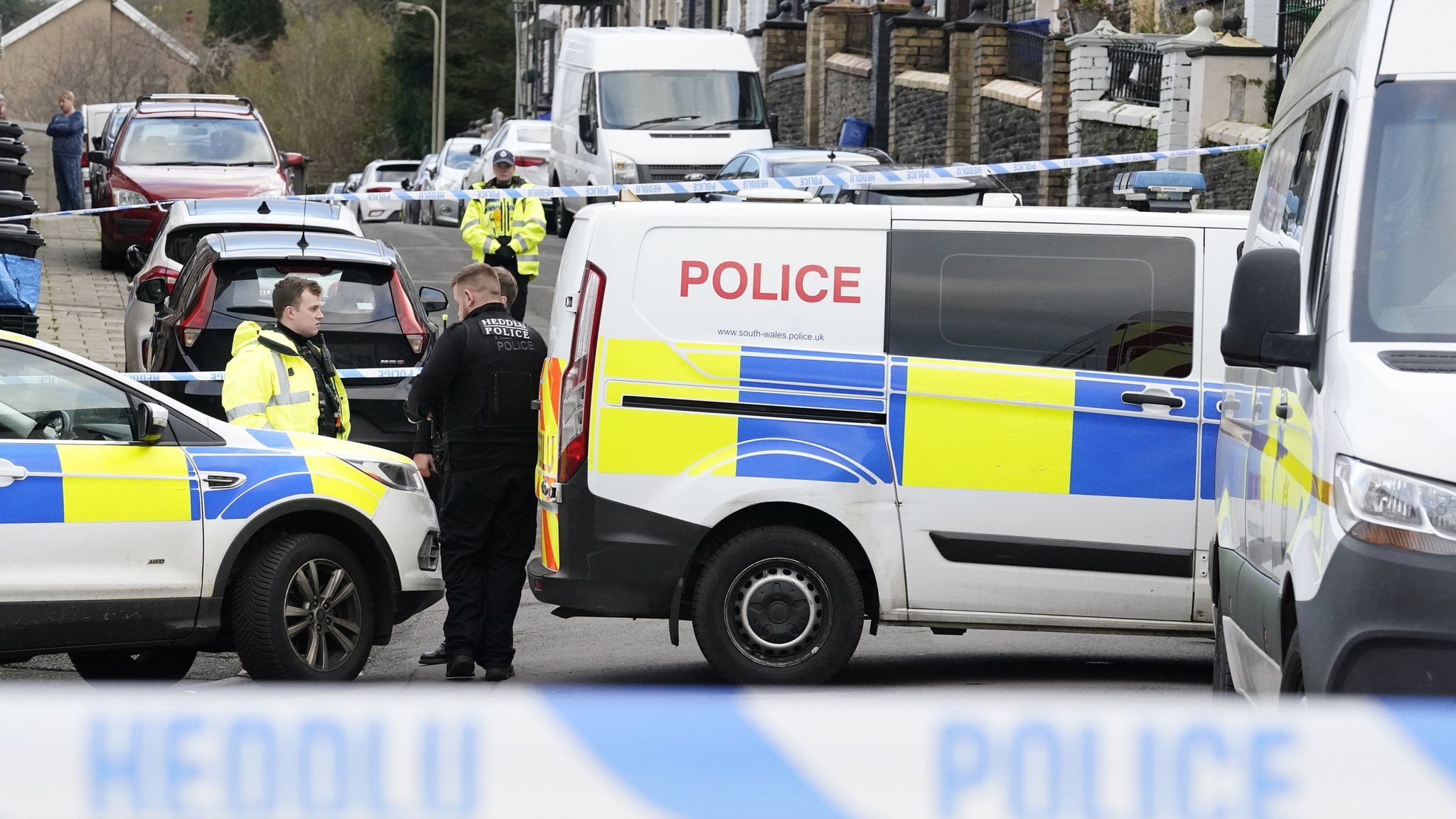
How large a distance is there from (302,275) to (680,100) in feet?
52.7

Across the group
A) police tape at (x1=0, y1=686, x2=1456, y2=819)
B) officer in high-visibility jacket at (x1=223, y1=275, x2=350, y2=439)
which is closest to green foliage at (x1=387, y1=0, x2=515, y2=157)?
officer in high-visibility jacket at (x1=223, y1=275, x2=350, y2=439)

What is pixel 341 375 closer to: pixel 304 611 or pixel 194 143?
pixel 304 611

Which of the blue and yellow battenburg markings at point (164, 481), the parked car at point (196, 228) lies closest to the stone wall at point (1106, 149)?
the parked car at point (196, 228)

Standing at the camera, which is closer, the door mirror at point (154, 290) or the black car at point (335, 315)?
the black car at point (335, 315)

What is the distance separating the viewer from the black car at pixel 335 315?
10.5m

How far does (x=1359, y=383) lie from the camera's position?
4039 millimetres

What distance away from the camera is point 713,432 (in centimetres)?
721

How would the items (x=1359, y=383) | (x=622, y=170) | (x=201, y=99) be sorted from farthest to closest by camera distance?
(x=622, y=170), (x=201, y=99), (x=1359, y=383)

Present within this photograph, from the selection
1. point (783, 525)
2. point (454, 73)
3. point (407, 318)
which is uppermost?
point (454, 73)

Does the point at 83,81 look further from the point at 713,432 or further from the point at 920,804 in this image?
the point at 920,804

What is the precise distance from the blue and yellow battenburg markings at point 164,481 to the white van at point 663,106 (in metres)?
17.8

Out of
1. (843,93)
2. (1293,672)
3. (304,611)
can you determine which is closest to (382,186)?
(843,93)

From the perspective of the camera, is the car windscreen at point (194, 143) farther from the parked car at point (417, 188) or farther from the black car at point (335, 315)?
the parked car at point (417, 188)

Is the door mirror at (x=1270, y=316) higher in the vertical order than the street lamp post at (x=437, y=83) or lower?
lower
